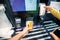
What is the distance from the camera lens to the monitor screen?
4.38ft

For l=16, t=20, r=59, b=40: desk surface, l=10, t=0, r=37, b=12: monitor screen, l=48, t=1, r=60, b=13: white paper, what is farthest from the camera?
l=48, t=1, r=60, b=13: white paper

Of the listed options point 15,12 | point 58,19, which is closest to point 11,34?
point 15,12

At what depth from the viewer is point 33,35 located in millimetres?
1192

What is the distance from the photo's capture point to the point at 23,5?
1.37 metres

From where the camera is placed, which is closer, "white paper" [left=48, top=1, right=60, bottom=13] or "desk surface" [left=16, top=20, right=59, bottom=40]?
"desk surface" [left=16, top=20, right=59, bottom=40]

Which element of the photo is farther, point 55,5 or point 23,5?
point 55,5

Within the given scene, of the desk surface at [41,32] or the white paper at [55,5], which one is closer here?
the desk surface at [41,32]

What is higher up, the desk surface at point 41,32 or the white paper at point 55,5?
the white paper at point 55,5

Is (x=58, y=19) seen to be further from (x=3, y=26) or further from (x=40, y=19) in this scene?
(x=3, y=26)

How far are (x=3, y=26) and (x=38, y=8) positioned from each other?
0.44 m

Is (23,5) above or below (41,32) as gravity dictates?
above

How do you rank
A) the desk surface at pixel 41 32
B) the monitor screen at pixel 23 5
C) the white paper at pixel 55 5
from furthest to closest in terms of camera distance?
the white paper at pixel 55 5 → the monitor screen at pixel 23 5 → the desk surface at pixel 41 32

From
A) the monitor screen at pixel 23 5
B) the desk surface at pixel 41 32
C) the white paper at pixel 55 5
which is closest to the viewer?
the desk surface at pixel 41 32

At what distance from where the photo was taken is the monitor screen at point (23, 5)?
1335 millimetres
